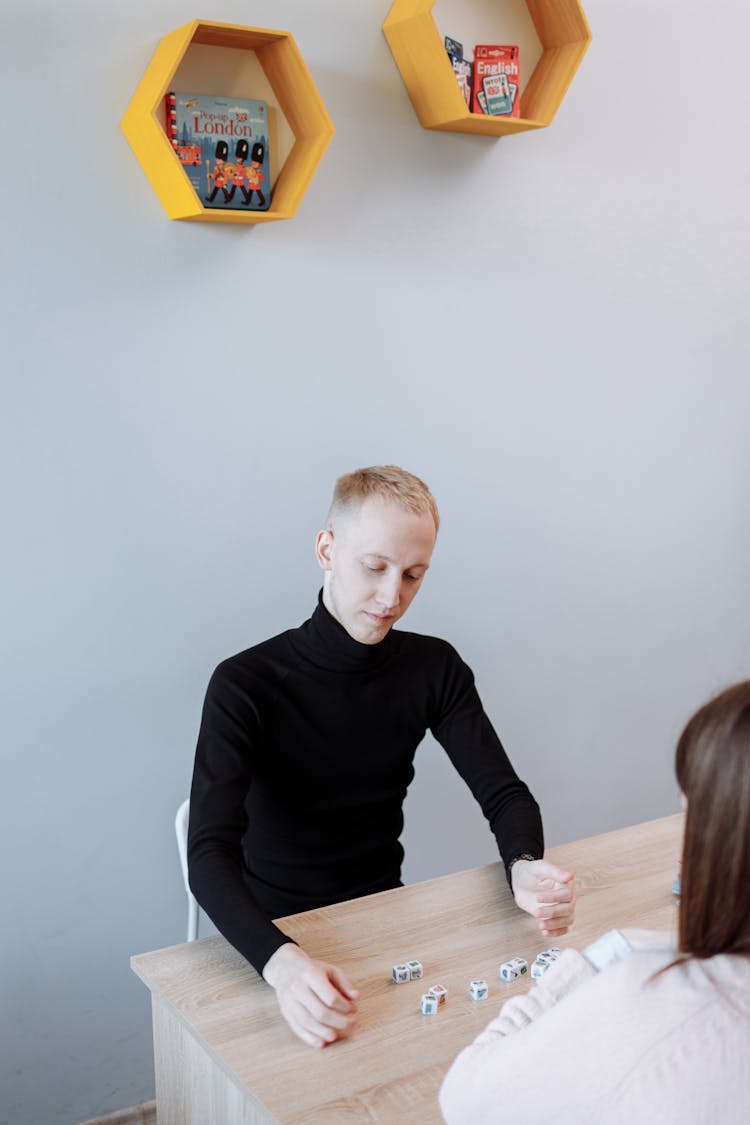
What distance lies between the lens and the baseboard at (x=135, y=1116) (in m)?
2.50

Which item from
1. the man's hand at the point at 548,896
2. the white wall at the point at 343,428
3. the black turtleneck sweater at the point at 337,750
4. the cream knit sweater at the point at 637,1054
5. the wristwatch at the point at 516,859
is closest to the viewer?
the cream knit sweater at the point at 637,1054

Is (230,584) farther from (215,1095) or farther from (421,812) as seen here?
(215,1095)

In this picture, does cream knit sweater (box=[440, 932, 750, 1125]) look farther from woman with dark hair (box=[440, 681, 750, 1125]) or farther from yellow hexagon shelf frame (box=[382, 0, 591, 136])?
yellow hexagon shelf frame (box=[382, 0, 591, 136])

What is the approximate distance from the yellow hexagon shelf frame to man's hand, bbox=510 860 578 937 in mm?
1592

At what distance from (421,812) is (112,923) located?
31.0 inches

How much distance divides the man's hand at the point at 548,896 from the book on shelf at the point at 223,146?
140 cm

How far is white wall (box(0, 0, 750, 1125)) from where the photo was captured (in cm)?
224

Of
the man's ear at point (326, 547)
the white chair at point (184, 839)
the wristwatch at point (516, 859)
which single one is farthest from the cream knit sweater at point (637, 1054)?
the white chair at point (184, 839)

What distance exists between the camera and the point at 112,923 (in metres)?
2.43

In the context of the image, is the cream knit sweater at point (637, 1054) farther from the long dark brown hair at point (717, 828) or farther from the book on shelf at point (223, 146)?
the book on shelf at point (223, 146)

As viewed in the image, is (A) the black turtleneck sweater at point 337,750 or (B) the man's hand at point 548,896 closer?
(B) the man's hand at point 548,896

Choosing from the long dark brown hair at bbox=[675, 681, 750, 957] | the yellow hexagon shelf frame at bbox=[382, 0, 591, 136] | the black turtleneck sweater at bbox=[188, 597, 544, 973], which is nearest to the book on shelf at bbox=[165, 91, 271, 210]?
the yellow hexagon shelf frame at bbox=[382, 0, 591, 136]

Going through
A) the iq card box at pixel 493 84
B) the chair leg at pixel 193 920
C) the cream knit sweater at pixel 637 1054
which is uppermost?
the iq card box at pixel 493 84

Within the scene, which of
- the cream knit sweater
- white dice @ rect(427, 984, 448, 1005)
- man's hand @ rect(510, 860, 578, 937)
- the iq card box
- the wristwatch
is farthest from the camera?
the iq card box
